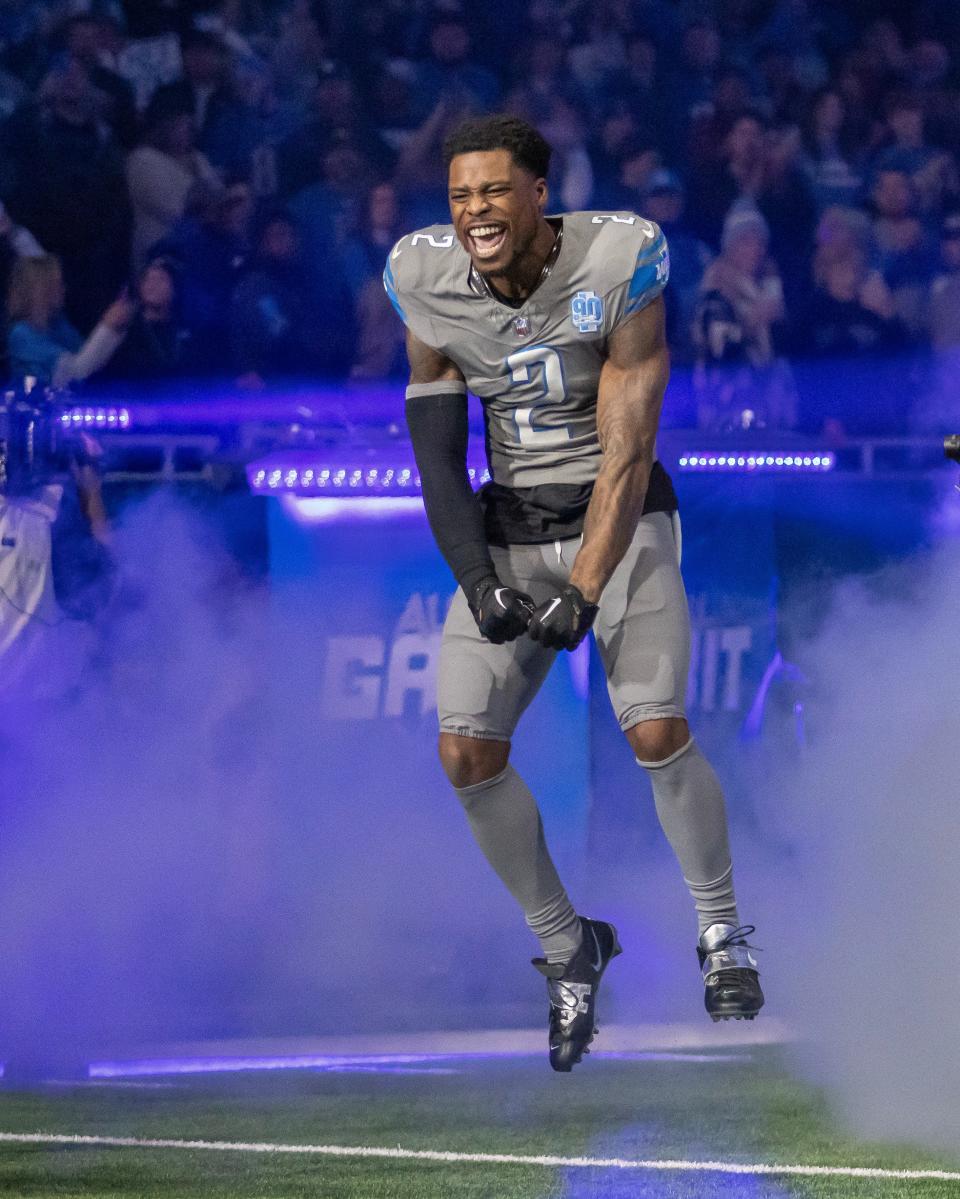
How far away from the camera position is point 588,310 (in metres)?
3.81

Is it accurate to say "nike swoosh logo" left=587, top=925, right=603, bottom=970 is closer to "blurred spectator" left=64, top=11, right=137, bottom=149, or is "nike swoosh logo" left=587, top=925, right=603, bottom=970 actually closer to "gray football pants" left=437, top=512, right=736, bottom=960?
"gray football pants" left=437, top=512, right=736, bottom=960

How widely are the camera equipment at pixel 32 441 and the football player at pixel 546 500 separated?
267 centimetres

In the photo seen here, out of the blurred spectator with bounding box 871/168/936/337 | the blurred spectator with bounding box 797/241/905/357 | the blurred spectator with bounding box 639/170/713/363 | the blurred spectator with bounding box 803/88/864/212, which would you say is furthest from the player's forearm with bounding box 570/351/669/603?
the blurred spectator with bounding box 803/88/864/212

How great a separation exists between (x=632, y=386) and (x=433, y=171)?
458 cm

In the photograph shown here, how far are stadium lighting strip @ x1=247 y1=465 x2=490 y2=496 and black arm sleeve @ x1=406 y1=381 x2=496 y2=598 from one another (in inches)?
89.5

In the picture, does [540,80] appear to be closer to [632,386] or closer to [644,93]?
[644,93]

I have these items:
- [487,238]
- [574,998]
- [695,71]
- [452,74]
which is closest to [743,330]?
[695,71]

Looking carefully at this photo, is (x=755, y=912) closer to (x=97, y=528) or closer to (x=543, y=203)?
(x=97, y=528)

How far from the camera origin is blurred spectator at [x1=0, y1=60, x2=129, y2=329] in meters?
7.56

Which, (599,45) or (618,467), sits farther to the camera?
(599,45)

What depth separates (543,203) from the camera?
387cm

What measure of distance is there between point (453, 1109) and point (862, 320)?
14.0 feet

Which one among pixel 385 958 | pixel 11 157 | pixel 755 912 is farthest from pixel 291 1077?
pixel 11 157

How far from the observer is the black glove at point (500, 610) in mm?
3699
